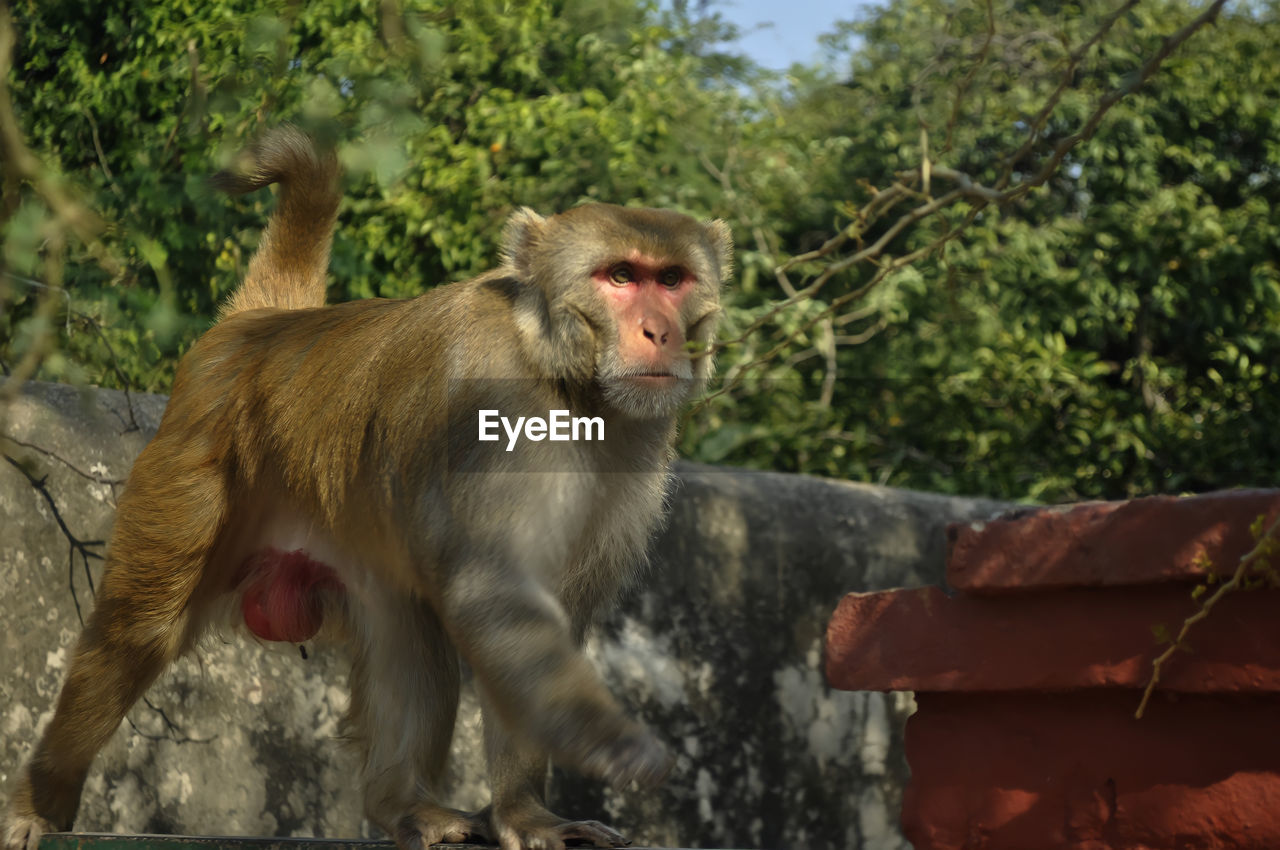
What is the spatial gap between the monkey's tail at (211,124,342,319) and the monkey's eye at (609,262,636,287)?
1.03 metres

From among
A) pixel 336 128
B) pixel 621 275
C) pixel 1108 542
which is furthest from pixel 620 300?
pixel 1108 542

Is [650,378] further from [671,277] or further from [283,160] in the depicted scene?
[283,160]

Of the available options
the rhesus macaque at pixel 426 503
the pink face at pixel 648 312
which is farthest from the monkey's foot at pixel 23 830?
the pink face at pixel 648 312

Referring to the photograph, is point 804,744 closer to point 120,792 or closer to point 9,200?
point 120,792

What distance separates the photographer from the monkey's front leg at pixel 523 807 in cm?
278

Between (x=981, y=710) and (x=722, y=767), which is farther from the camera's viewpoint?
(x=722, y=767)

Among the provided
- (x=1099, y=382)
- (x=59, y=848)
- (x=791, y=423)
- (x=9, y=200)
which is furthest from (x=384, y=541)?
(x=1099, y=382)

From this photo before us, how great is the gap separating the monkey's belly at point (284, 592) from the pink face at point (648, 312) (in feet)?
3.44

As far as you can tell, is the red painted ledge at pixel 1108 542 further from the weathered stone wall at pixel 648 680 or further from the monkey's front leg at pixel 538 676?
the weathered stone wall at pixel 648 680

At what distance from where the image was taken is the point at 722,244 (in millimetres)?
2967

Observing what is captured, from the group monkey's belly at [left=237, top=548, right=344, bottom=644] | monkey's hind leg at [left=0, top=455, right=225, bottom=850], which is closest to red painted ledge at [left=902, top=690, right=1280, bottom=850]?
monkey's belly at [left=237, top=548, right=344, bottom=644]

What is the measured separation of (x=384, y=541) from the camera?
2.90 metres

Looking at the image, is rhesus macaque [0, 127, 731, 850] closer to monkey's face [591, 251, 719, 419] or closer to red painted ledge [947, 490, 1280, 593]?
monkey's face [591, 251, 719, 419]

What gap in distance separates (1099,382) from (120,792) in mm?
5846
